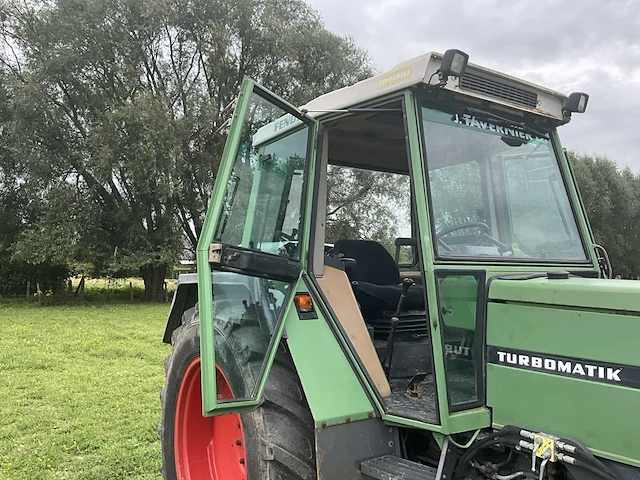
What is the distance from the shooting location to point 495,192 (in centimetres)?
314

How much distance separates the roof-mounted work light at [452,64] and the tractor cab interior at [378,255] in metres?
0.29

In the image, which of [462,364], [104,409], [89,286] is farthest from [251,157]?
[89,286]

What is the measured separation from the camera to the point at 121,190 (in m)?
20.6

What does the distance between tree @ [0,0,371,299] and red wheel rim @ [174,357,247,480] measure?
15.5m

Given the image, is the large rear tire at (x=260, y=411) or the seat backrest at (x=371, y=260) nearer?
the large rear tire at (x=260, y=411)

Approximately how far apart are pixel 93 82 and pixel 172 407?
727 inches

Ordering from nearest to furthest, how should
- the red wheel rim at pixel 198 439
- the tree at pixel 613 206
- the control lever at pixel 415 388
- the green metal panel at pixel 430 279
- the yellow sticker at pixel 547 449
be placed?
1. the yellow sticker at pixel 547 449
2. the green metal panel at pixel 430 279
3. the control lever at pixel 415 388
4. the red wheel rim at pixel 198 439
5. the tree at pixel 613 206

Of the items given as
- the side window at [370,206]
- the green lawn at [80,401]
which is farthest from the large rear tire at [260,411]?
the green lawn at [80,401]

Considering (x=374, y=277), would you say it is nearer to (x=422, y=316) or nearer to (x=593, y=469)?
(x=422, y=316)

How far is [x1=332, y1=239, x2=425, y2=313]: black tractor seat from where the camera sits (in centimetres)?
370

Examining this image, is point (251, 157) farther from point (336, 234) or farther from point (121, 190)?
point (121, 190)

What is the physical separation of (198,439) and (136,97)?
681 inches

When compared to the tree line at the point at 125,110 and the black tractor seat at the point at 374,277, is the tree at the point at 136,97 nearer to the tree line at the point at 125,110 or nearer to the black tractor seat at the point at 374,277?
the tree line at the point at 125,110

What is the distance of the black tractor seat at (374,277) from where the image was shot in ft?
12.1
